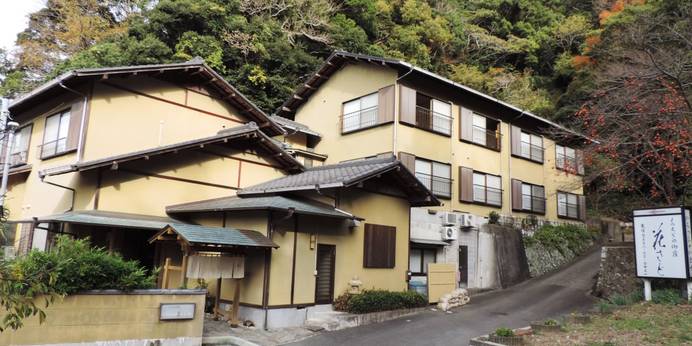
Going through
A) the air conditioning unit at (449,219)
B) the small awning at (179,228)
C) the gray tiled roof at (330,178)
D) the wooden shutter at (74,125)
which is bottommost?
the small awning at (179,228)

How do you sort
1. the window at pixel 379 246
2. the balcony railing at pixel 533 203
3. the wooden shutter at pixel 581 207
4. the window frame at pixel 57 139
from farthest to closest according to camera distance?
the wooden shutter at pixel 581 207 < the balcony railing at pixel 533 203 < the window frame at pixel 57 139 < the window at pixel 379 246

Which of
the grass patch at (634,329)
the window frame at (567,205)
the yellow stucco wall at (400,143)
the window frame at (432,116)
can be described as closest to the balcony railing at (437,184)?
the yellow stucco wall at (400,143)

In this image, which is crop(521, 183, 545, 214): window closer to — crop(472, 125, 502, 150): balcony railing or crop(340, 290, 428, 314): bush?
crop(472, 125, 502, 150): balcony railing

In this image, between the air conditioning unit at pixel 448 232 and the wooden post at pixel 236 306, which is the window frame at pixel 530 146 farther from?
the wooden post at pixel 236 306

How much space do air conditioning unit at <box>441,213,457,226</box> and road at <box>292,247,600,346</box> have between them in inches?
122

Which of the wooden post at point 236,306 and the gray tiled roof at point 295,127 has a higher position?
the gray tiled roof at point 295,127

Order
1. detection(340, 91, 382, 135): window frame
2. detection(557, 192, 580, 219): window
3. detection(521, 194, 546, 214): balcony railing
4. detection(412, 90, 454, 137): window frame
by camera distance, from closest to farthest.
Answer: detection(412, 90, 454, 137): window frame → detection(340, 91, 382, 135): window frame → detection(521, 194, 546, 214): balcony railing → detection(557, 192, 580, 219): window

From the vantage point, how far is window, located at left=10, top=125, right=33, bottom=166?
16.4 m

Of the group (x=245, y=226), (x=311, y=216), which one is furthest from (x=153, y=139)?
(x=311, y=216)

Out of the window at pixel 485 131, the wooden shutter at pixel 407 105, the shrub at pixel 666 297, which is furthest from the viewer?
the window at pixel 485 131

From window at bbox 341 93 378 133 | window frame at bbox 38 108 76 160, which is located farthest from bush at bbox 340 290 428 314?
window frame at bbox 38 108 76 160

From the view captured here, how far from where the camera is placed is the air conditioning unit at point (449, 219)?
1853 cm

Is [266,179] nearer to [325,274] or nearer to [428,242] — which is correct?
[325,274]

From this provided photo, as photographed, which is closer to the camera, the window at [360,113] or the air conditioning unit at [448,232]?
the air conditioning unit at [448,232]
